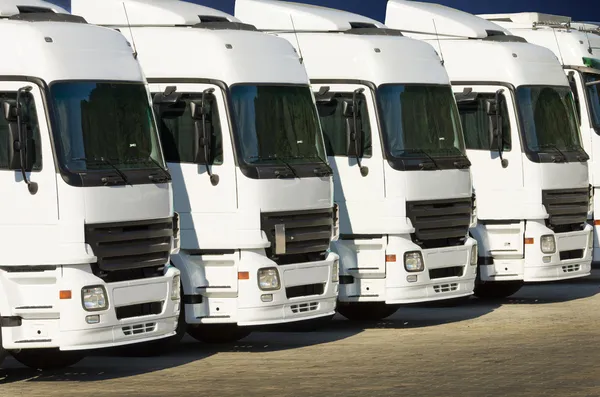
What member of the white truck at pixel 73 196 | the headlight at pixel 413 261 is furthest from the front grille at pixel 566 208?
the white truck at pixel 73 196

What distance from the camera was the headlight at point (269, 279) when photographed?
16906 mm

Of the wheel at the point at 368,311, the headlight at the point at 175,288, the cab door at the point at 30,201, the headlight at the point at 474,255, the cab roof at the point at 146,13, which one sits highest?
the cab roof at the point at 146,13

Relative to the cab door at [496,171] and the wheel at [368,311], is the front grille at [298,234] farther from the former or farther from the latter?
the cab door at [496,171]

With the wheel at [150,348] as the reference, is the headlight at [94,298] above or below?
above

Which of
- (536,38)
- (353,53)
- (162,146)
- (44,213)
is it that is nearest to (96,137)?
(44,213)

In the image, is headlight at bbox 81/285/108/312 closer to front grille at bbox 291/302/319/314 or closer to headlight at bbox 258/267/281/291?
headlight at bbox 258/267/281/291

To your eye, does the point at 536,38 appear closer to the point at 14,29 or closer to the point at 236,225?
the point at 236,225

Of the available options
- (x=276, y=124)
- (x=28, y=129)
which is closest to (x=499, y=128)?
(x=276, y=124)

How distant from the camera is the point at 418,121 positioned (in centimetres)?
1947

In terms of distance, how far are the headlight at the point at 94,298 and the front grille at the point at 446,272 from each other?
5514mm

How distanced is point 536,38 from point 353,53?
7059 millimetres

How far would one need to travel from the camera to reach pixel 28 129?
47.9 ft

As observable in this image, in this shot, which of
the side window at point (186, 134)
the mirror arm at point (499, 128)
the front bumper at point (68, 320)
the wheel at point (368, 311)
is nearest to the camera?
the front bumper at point (68, 320)

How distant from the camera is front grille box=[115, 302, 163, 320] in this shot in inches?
595
